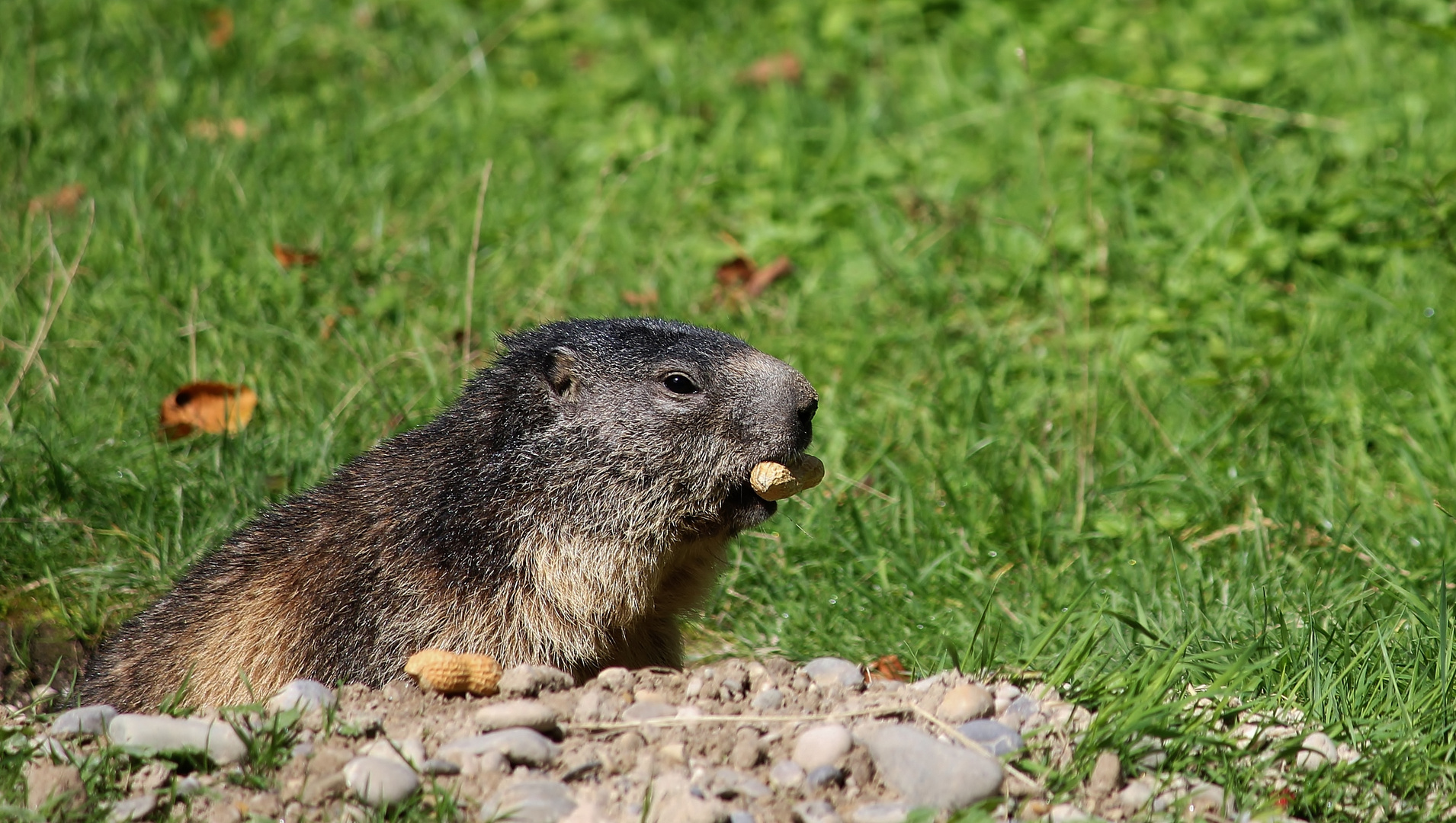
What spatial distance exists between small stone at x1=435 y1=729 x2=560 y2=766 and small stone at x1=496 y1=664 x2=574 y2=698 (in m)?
0.33

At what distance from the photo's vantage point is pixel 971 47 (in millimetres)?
7750

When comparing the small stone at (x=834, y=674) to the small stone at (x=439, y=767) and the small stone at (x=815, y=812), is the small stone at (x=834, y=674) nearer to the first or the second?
the small stone at (x=815, y=812)

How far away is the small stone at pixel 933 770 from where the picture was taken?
2.67m

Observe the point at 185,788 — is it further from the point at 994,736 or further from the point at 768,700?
the point at 994,736

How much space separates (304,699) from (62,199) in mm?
4223

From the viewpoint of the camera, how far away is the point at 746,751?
2854 millimetres

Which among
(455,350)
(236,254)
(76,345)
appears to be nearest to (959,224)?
(455,350)

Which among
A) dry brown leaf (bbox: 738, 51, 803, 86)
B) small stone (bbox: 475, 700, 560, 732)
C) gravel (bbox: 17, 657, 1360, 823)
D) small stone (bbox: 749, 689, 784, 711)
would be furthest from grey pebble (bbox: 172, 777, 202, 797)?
dry brown leaf (bbox: 738, 51, 803, 86)

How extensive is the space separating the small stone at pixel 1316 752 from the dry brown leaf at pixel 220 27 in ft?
21.9

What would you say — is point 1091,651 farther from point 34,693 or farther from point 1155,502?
point 34,693

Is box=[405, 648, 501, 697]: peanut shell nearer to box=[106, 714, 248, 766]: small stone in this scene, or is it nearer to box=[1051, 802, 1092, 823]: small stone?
box=[106, 714, 248, 766]: small stone

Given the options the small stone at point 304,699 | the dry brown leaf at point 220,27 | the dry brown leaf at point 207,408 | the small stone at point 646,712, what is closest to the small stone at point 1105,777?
the small stone at point 646,712

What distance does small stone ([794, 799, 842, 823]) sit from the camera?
2648 millimetres

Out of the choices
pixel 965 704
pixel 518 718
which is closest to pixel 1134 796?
pixel 965 704
